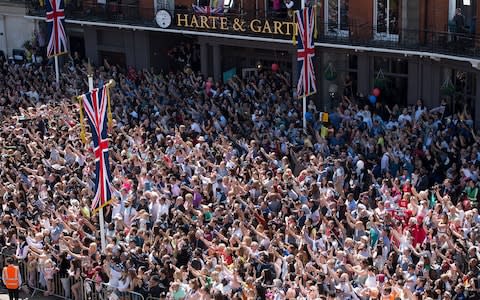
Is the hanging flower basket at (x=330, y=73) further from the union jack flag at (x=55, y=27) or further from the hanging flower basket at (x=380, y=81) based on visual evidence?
the union jack flag at (x=55, y=27)

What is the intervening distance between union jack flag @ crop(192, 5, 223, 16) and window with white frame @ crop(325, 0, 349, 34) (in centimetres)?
423

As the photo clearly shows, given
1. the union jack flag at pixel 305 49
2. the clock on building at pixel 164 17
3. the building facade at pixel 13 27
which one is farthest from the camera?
the building facade at pixel 13 27

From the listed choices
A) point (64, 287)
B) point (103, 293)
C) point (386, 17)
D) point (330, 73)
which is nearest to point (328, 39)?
point (330, 73)

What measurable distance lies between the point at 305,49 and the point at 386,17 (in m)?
3.14

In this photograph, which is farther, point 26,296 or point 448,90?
point 448,90

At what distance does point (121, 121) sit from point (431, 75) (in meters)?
9.99

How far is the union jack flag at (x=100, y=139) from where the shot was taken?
21.9 metres

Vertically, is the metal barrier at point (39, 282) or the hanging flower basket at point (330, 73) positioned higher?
the hanging flower basket at point (330, 73)

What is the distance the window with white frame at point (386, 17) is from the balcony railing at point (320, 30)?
91 millimetres

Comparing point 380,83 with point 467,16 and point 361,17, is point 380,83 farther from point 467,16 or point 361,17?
point 467,16

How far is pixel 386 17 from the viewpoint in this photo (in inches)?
1202

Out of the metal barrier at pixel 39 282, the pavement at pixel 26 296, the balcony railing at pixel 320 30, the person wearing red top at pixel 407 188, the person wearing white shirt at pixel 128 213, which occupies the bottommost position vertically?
the pavement at pixel 26 296

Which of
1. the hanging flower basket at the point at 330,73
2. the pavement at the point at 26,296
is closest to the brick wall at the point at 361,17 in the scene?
the hanging flower basket at the point at 330,73

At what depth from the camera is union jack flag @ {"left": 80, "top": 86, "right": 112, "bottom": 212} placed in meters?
21.9
